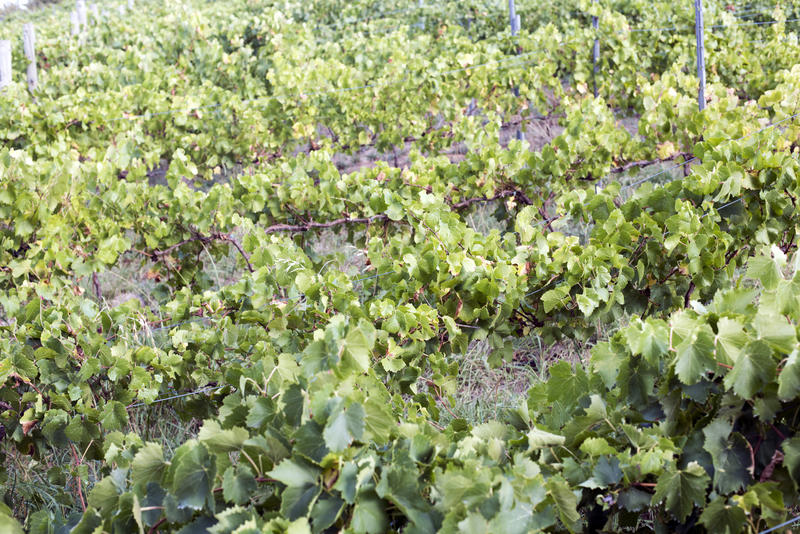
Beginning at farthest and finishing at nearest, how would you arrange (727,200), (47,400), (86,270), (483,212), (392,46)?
(392,46) < (483,212) < (86,270) < (727,200) < (47,400)

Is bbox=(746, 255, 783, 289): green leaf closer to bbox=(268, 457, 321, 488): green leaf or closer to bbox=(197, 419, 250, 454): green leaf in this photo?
bbox=(268, 457, 321, 488): green leaf

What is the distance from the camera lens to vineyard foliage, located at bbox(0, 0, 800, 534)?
1.36 metres

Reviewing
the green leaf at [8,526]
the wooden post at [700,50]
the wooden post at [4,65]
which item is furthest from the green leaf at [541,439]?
the wooden post at [4,65]

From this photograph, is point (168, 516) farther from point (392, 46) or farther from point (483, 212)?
point (392, 46)

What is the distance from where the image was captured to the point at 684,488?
1.40m

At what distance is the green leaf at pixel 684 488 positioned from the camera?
138cm

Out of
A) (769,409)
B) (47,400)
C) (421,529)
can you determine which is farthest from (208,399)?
(769,409)

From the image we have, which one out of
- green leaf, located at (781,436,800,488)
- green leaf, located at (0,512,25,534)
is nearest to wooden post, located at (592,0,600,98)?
green leaf, located at (781,436,800,488)

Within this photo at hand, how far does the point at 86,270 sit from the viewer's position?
3561 mm

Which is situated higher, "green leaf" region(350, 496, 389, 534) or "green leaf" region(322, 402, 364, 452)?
"green leaf" region(322, 402, 364, 452)

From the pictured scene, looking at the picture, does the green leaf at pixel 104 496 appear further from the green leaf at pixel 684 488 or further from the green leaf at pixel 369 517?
the green leaf at pixel 684 488

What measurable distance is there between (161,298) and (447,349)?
6.22 feet

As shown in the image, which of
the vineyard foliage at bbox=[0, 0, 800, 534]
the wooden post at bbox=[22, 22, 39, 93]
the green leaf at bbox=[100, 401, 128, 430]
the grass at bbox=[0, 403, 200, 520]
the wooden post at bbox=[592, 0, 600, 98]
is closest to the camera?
the vineyard foliage at bbox=[0, 0, 800, 534]

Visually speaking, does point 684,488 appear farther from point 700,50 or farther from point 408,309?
point 700,50
